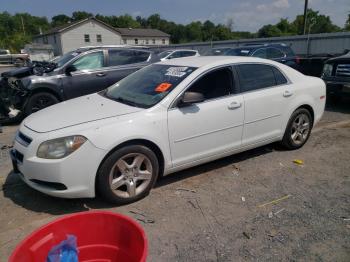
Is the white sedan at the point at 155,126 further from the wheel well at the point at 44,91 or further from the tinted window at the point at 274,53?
the tinted window at the point at 274,53

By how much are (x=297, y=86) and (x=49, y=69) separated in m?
5.56

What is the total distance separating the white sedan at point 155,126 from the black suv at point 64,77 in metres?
3.38

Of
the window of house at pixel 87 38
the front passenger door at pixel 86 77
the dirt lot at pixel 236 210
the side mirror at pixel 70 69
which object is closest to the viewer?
the dirt lot at pixel 236 210

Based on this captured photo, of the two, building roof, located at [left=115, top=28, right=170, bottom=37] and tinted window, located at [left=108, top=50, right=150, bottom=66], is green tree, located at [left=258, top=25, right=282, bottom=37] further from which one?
tinted window, located at [left=108, top=50, right=150, bottom=66]

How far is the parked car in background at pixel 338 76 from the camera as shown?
793 centimetres

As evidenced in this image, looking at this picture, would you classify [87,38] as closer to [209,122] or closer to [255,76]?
[255,76]

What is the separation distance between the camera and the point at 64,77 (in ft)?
25.1

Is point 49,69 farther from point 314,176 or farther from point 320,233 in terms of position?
point 320,233

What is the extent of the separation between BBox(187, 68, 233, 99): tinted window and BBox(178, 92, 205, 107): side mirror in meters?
0.16

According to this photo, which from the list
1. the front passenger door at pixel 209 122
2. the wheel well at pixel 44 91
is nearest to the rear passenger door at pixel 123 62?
the wheel well at pixel 44 91

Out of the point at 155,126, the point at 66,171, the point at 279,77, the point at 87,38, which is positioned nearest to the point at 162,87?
the point at 155,126

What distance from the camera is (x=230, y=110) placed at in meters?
4.25

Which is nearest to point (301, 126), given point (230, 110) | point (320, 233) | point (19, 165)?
point (230, 110)

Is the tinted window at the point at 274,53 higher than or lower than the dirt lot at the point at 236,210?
higher
